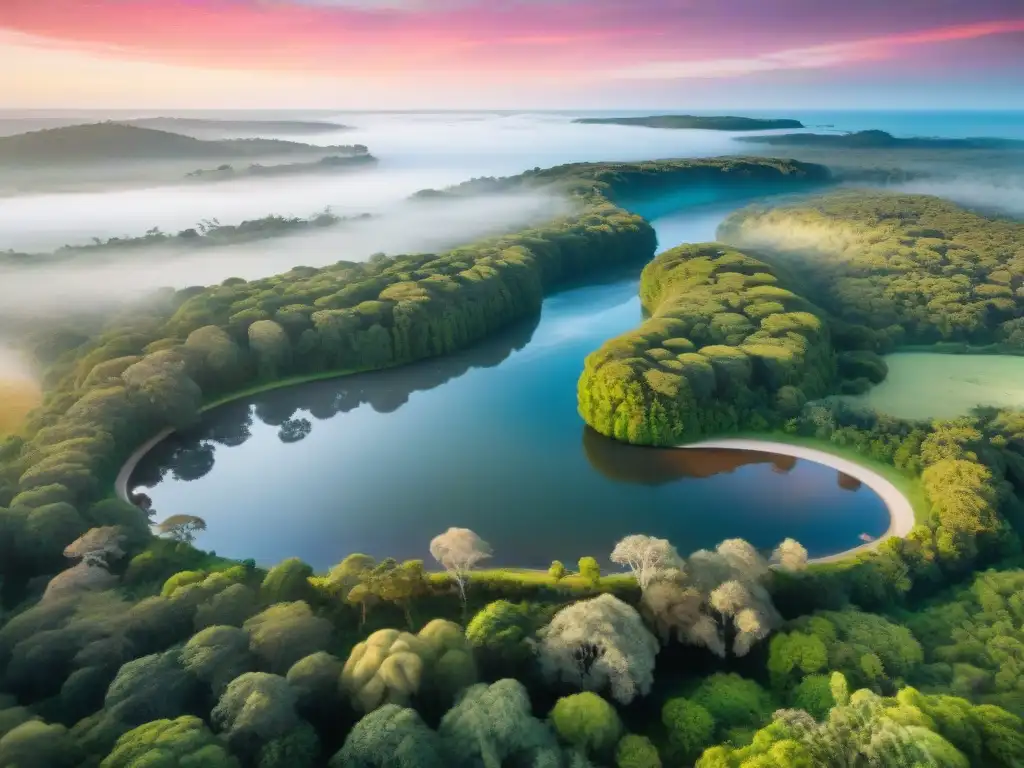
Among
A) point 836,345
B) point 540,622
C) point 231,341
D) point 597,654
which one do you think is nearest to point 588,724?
point 597,654

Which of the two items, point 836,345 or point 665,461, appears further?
point 836,345

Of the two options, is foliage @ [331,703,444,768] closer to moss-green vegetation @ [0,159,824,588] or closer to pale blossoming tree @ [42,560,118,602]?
pale blossoming tree @ [42,560,118,602]

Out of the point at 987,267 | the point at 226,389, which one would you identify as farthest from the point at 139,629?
the point at 987,267

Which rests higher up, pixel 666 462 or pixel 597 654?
pixel 597 654

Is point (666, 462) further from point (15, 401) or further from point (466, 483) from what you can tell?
point (15, 401)

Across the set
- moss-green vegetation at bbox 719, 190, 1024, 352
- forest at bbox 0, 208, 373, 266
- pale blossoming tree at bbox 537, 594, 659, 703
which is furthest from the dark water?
forest at bbox 0, 208, 373, 266

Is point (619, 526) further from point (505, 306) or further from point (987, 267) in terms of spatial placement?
point (987, 267)

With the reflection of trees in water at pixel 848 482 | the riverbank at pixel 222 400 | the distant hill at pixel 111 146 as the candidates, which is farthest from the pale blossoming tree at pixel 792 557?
the distant hill at pixel 111 146
